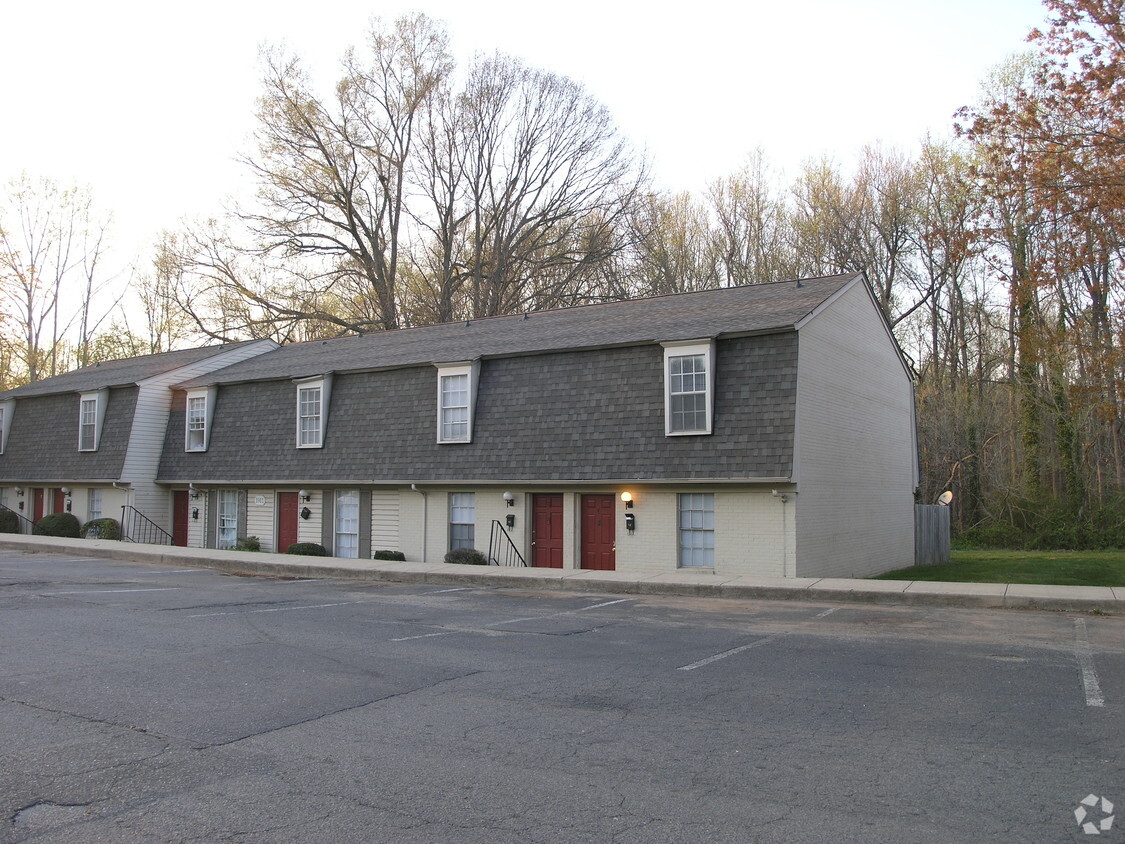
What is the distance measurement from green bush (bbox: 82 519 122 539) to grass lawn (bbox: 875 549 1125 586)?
74.7ft

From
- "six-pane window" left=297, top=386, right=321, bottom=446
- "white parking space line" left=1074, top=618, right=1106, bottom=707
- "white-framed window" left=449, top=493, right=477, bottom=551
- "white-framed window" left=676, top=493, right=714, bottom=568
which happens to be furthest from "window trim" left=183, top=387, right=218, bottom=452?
"white parking space line" left=1074, top=618, right=1106, bottom=707

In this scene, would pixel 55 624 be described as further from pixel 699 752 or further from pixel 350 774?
pixel 699 752

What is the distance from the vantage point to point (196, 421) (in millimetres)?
28688

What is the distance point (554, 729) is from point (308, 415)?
66.8 feet

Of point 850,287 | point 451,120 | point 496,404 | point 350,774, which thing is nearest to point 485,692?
point 350,774

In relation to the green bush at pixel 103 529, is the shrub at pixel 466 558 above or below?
below

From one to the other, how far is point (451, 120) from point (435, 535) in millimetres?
24575

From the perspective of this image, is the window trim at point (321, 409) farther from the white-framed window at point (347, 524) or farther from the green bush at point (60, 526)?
the green bush at point (60, 526)

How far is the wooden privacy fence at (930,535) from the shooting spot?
27.4 m

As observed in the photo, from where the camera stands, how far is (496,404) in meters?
21.8

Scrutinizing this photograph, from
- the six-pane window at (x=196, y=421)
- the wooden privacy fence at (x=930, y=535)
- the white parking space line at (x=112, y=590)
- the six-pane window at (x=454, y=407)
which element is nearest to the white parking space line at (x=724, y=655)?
the white parking space line at (x=112, y=590)

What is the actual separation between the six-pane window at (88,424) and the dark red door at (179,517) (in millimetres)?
3510

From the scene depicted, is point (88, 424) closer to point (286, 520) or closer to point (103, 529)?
A: point (103, 529)

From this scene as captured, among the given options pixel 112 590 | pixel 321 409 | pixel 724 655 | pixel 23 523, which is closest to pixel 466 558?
pixel 321 409
